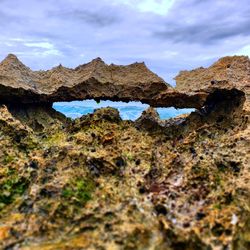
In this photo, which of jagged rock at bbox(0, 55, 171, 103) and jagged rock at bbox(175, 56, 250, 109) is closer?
jagged rock at bbox(175, 56, 250, 109)

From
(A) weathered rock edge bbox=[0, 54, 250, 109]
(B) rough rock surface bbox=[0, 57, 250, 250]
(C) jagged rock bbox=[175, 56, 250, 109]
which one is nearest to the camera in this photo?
(B) rough rock surface bbox=[0, 57, 250, 250]

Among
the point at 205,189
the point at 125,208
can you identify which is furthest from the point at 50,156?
the point at 205,189

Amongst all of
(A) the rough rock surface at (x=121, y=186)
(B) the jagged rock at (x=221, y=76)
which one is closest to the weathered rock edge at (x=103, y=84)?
(B) the jagged rock at (x=221, y=76)

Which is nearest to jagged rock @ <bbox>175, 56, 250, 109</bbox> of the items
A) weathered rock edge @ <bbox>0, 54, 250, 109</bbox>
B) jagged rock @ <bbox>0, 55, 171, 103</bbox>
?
weathered rock edge @ <bbox>0, 54, 250, 109</bbox>

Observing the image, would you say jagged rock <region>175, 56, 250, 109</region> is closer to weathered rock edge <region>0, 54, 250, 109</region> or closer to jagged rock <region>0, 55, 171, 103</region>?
weathered rock edge <region>0, 54, 250, 109</region>

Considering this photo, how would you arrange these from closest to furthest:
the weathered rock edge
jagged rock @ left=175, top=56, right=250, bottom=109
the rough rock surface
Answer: the rough rock surface
jagged rock @ left=175, top=56, right=250, bottom=109
the weathered rock edge

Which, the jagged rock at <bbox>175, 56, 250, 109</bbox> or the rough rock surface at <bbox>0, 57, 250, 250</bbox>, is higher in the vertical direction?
the jagged rock at <bbox>175, 56, 250, 109</bbox>

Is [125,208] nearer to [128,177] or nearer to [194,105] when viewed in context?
[128,177]
